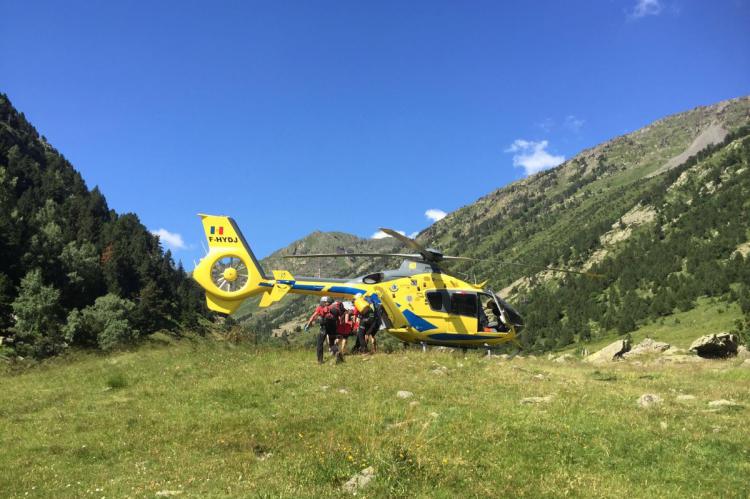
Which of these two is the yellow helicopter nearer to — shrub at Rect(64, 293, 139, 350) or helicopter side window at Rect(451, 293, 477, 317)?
helicopter side window at Rect(451, 293, 477, 317)

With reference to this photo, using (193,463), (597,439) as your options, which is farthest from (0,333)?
(597,439)

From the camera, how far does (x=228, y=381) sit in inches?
664

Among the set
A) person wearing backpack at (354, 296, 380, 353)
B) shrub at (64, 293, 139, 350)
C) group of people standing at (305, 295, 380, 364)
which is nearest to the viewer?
group of people standing at (305, 295, 380, 364)

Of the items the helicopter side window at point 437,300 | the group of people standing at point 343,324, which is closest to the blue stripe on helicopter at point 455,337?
the helicopter side window at point 437,300

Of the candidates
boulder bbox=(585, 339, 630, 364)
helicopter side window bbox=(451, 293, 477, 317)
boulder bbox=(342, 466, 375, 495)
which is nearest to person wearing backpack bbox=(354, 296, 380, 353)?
helicopter side window bbox=(451, 293, 477, 317)

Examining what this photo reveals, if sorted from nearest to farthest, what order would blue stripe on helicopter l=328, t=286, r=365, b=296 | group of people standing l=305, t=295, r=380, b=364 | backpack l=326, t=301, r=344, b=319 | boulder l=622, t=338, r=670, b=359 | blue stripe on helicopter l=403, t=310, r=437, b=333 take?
group of people standing l=305, t=295, r=380, b=364 < backpack l=326, t=301, r=344, b=319 < blue stripe on helicopter l=403, t=310, r=437, b=333 < blue stripe on helicopter l=328, t=286, r=365, b=296 < boulder l=622, t=338, r=670, b=359

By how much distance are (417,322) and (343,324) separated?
4320mm

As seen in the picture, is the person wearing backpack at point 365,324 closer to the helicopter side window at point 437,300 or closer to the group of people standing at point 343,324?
the group of people standing at point 343,324

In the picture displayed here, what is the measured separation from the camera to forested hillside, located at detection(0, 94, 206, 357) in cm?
6975

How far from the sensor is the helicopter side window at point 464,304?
23.8m

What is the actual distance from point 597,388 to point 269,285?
1626 centimetres

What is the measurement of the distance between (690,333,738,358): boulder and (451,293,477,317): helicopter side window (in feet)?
41.5

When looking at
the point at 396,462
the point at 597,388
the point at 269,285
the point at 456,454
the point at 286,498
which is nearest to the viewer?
the point at 286,498

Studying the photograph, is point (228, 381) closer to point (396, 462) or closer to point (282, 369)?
point (282, 369)
